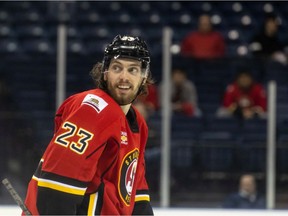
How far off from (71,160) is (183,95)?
12.5 ft

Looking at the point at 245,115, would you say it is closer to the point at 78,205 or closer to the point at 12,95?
the point at 12,95

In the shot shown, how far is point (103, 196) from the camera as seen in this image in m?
2.26

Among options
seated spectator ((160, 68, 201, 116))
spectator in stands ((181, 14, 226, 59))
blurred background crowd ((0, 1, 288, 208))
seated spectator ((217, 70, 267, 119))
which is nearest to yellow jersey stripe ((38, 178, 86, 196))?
blurred background crowd ((0, 1, 288, 208))

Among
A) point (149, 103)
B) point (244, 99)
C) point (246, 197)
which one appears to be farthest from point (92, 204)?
point (244, 99)

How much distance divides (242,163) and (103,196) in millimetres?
3096

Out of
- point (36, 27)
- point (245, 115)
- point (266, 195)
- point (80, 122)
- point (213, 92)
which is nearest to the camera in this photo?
point (80, 122)

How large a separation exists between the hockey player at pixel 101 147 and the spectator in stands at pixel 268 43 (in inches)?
164

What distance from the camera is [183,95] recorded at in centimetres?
589

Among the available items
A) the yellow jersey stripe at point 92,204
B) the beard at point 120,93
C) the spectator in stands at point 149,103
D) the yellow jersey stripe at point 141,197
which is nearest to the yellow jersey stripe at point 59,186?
the yellow jersey stripe at point 92,204

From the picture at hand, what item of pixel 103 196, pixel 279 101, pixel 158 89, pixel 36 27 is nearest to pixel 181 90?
pixel 158 89

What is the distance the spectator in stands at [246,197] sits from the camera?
4.92 m

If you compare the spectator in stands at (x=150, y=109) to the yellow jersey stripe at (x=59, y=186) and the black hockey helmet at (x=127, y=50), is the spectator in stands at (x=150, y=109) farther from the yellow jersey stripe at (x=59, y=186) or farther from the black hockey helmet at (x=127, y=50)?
the yellow jersey stripe at (x=59, y=186)

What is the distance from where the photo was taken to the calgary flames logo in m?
2.30

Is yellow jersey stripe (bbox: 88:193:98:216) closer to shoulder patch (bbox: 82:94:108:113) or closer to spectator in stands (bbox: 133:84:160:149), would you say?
shoulder patch (bbox: 82:94:108:113)
